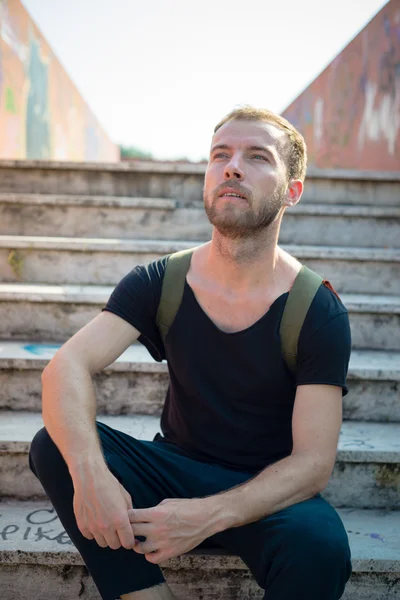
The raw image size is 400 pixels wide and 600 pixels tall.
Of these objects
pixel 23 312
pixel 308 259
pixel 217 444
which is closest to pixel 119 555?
pixel 217 444

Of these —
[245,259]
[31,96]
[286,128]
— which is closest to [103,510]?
[245,259]

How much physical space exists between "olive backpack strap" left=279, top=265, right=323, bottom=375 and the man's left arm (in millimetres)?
94

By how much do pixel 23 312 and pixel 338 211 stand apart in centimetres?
183

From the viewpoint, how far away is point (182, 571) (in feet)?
4.78

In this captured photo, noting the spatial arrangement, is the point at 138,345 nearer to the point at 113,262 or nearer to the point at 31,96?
the point at 113,262

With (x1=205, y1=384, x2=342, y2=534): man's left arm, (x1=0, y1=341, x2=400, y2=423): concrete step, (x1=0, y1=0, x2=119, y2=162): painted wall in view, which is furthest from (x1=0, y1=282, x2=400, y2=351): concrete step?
(x1=0, y1=0, x2=119, y2=162): painted wall

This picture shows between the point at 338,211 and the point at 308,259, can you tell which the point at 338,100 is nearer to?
the point at 338,211

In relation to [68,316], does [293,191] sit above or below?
above

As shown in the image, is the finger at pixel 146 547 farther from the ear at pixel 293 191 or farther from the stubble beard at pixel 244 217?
the ear at pixel 293 191

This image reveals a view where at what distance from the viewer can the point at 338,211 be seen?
2.97 meters

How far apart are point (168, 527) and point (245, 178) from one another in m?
0.96

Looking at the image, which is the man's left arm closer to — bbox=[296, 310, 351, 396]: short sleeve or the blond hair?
bbox=[296, 310, 351, 396]: short sleeve

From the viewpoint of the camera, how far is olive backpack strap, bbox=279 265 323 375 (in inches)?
53.6

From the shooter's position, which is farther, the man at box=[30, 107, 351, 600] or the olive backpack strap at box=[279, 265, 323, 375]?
the olive backpack strap at box=[279, 265, 323, 375]
